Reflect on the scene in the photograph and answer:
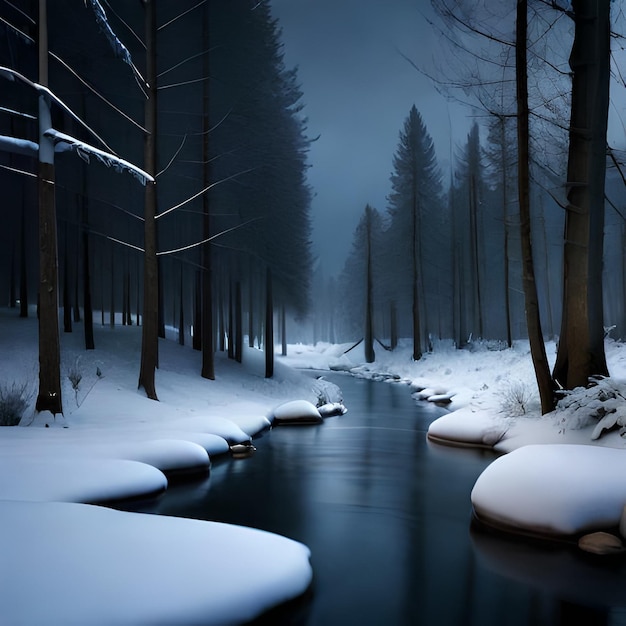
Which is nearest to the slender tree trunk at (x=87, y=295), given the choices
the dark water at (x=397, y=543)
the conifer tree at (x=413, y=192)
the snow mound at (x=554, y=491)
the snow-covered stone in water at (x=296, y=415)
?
the snow-covered stone in water at (x=296, y=415)

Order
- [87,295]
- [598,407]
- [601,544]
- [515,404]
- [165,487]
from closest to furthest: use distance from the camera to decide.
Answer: [601,544]
[165,487]
[598,407]
[515,404]
[87,295]

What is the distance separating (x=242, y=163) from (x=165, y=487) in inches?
500

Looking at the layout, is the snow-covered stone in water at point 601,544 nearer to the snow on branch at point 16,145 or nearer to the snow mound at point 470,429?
the snow mound at point 470,429

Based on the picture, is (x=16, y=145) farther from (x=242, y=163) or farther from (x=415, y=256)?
(x=415, y=256)

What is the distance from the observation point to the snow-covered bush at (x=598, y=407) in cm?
656

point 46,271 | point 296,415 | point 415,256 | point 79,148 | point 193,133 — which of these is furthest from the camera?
point 415,256

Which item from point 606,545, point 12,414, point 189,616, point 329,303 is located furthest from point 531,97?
point 329,303

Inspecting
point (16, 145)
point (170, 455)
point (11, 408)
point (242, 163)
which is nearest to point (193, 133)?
point (242, 163)

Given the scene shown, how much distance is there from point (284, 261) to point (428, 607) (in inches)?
605

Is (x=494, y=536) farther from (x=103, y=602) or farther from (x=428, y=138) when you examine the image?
(x=428, y=138)

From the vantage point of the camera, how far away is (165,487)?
5.89 m

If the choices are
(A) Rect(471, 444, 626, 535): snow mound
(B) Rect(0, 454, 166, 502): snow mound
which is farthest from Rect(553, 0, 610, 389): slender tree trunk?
(B) Rect(0, 454, 166, 502): snow mound

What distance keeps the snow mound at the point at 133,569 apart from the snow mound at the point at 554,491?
237 centimetres

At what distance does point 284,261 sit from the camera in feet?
59.5
